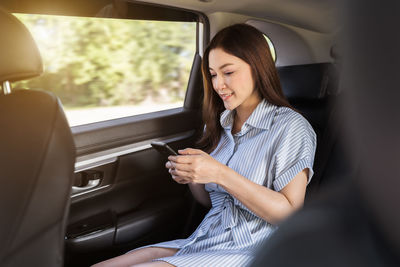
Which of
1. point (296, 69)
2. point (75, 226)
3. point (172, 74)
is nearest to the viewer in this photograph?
point (75, 226)

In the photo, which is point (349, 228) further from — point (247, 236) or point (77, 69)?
point (77, 69)

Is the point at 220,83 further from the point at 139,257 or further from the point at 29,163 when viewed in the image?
the point at 29,163

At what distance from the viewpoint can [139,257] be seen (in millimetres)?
1626

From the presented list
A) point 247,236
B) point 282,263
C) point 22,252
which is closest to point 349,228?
point 282,263

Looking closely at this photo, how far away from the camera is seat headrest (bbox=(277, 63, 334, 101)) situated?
2.00 meters

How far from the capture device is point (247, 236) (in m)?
1.52

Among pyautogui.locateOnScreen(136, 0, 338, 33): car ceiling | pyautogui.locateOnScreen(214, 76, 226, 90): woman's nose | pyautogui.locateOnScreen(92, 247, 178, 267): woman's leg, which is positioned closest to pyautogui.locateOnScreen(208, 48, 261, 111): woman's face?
pyautogui.locateOnScreen(214, 76, 226, 90): woman's nose

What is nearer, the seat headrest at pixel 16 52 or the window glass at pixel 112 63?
the seat headrest at pixel 16 52

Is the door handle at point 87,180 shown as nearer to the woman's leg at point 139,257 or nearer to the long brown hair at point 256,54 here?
the woman's leg at point 139,257

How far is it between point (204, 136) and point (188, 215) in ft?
1.49

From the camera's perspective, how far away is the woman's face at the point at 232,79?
172cm

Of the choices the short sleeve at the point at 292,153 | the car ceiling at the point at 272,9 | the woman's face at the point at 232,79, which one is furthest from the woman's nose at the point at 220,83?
the car ceiling at the point at 272,9

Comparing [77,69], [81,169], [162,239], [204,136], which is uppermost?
[77,69]

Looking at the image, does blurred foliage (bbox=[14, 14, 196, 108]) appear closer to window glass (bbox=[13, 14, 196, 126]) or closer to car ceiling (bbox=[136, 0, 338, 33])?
window glass (bbox=[13, 14, 196, 126])
